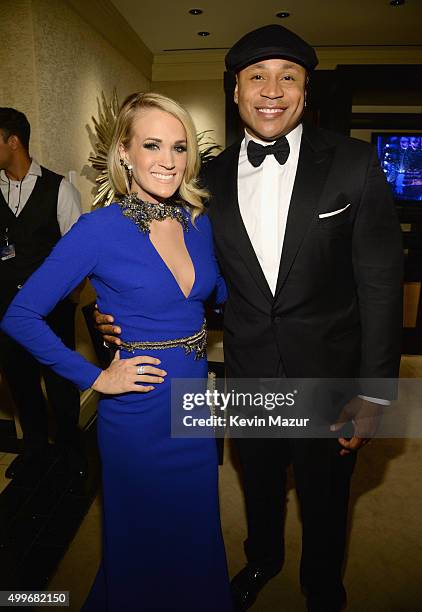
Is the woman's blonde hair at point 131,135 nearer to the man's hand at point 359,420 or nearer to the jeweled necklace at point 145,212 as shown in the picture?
the jeweled necklace at point 145,212

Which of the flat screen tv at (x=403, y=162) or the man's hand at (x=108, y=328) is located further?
the flat screen tv at (x=403, y=162)

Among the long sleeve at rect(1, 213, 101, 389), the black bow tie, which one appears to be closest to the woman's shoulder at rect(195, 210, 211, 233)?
the black bow tie

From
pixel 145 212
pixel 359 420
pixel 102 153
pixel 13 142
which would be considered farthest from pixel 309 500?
pixel 102 153

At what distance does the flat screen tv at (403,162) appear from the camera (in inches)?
201

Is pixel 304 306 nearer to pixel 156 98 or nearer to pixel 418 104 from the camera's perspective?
pixel 156 98

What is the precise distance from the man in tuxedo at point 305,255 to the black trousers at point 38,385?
155cm

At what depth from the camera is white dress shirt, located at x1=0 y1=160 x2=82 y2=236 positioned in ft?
9.19

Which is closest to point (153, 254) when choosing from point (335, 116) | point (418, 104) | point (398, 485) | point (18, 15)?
point (398, 485)

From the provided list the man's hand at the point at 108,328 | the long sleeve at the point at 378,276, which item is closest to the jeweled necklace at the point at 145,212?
the man's hand at the point at 108,328

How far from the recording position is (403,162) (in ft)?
16.9

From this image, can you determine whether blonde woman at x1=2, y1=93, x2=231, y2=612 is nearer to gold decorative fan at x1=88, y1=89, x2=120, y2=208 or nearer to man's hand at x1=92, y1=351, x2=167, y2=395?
man's hand at x1=92, y1=351, x2=167, y2=395

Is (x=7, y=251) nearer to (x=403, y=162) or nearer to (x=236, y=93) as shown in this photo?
(x=236, y=93)

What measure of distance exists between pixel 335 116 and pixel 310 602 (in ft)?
14.9

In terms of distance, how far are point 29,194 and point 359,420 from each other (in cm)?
228
